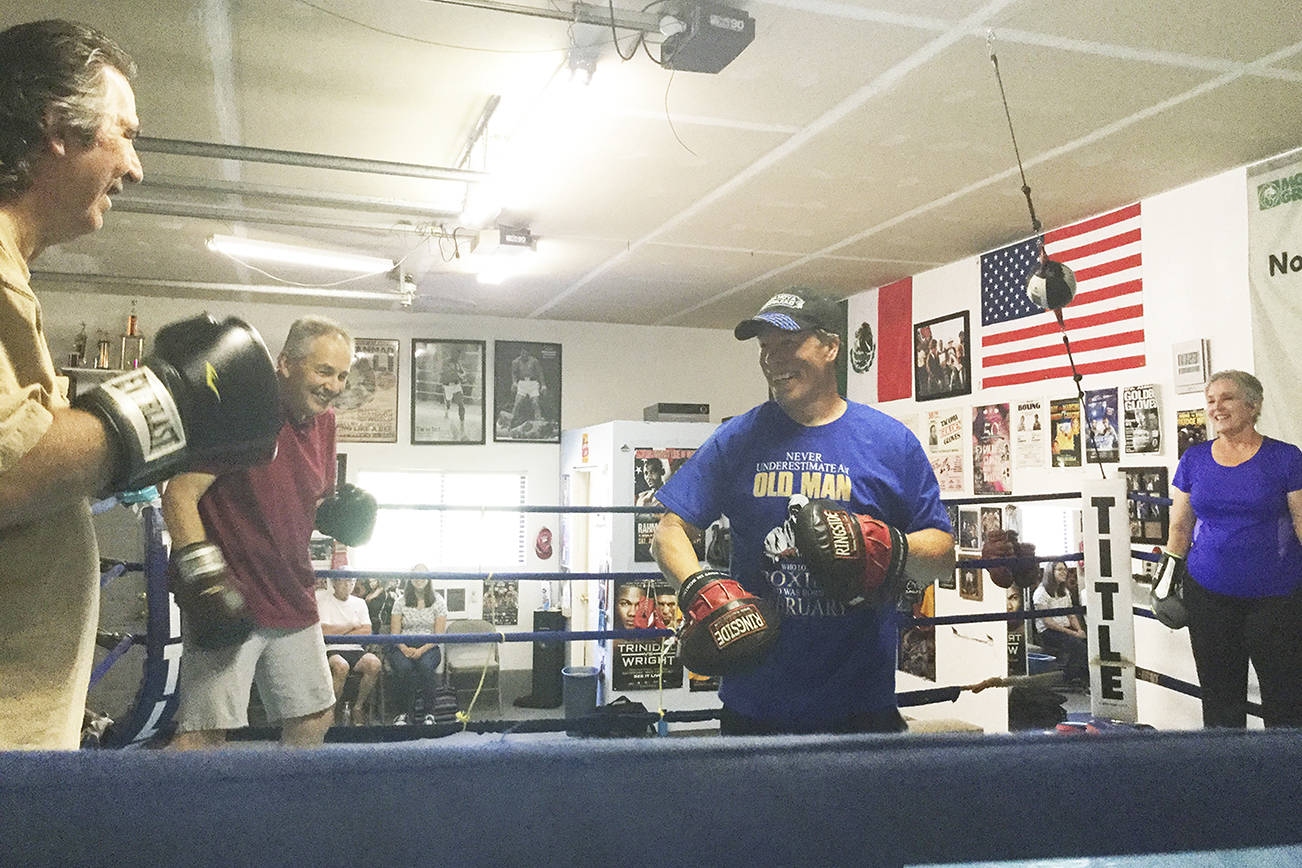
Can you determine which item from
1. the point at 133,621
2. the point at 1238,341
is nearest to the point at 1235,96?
the point at 1238,341

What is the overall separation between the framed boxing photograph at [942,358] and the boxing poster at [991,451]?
214 mm

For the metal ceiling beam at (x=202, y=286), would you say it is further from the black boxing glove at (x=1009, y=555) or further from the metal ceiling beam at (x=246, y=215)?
the black boxing glove at (x=1009, y=555)

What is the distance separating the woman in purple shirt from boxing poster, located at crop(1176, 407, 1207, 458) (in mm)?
652

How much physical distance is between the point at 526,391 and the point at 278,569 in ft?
16.7

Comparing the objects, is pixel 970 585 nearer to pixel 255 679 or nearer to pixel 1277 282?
pixel 1277 282

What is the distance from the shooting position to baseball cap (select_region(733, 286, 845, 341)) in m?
1.67

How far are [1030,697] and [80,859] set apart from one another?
3.76 meters

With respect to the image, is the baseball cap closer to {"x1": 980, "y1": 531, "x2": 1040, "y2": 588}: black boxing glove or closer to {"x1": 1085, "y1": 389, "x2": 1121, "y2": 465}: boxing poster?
{"x1": 980, "y1": 531, "x2": 1040, "y2": 588}: black boxing glove

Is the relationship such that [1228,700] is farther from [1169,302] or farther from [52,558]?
[52,558]

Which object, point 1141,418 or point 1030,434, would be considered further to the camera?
point 1030,434

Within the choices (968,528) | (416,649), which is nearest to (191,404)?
(968,528)

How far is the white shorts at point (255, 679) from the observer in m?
1.91

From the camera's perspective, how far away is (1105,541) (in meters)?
2.90

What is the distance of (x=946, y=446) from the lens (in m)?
5.15
